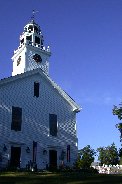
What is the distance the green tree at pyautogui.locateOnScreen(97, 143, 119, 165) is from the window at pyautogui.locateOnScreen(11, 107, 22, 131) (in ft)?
155

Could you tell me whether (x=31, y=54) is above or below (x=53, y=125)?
above

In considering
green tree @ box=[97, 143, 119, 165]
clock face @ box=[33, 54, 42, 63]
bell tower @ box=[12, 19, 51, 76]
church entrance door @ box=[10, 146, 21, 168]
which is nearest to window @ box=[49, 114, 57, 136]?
church entrance door @ box=[10, 146, 21, 168]

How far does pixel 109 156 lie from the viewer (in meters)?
75.9

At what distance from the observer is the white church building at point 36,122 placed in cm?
3080

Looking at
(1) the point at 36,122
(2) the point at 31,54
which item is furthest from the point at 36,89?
(2) the point at 31,54

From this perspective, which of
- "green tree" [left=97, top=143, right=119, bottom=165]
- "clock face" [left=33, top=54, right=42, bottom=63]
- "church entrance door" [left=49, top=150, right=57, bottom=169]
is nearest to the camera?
"church entrance door" [left=49, top=150, right=57, bottom=169]

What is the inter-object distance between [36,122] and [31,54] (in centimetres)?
1148

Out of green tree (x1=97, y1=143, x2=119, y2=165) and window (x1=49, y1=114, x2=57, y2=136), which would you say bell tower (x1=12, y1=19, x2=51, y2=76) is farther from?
green tree (x1=97, y1=143, x2=119, y2=165)

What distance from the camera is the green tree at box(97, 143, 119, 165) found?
75.4m

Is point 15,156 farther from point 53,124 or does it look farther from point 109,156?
point 109,156

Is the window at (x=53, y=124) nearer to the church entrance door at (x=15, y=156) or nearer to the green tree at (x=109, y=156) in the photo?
the church entrance door at (x=15, y=156)

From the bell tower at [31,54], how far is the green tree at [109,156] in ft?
133

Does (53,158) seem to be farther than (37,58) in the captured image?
No

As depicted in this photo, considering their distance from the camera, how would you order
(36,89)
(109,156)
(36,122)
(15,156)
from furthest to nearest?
(109,156) < (36,89) < (36,122) < (15,156)
